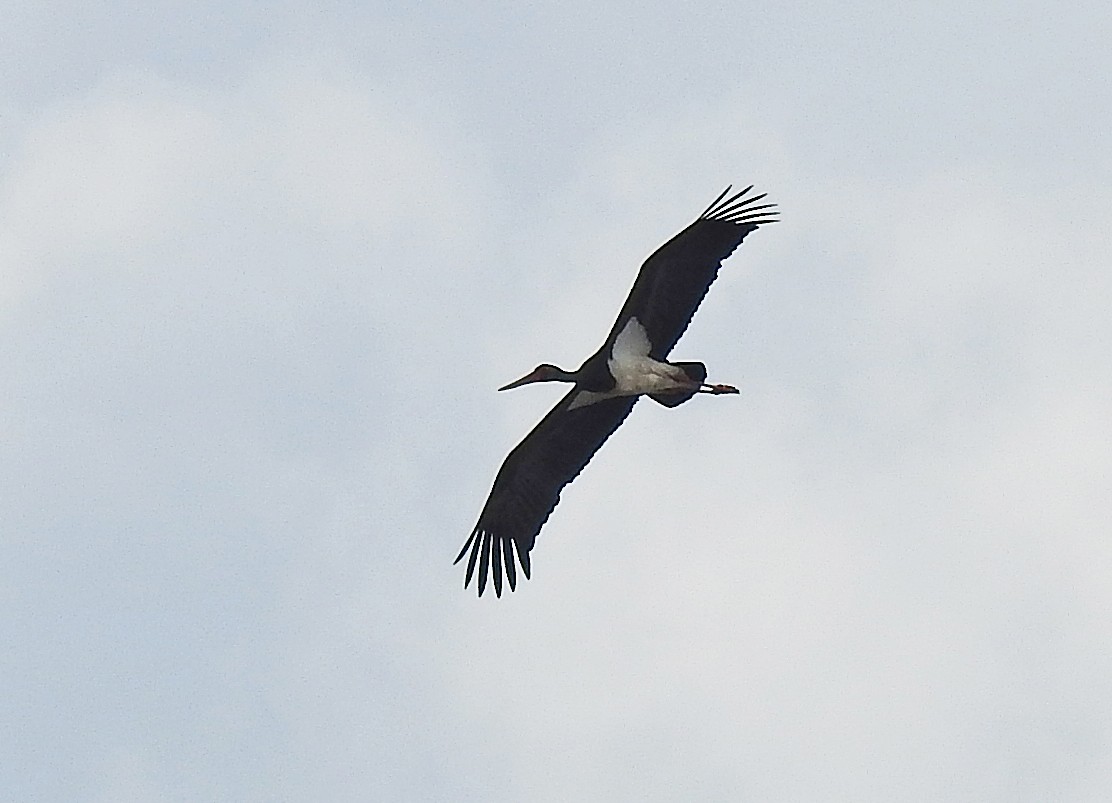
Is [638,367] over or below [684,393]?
over

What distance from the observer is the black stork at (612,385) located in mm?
18516

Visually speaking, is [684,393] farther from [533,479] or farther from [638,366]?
[533,479]

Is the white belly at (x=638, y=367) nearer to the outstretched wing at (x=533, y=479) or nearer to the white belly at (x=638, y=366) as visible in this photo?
the white belly at (x=638, y=366)

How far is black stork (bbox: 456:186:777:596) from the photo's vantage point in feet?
60.7

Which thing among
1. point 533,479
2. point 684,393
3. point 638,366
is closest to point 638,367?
point 638,366

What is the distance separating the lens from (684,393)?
18953mm

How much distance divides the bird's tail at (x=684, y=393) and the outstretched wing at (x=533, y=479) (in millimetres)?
563

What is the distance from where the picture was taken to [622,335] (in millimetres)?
18875

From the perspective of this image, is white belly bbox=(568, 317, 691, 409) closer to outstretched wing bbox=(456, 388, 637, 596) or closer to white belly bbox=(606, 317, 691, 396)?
white belly bbox=(606, 317, 691, 396)

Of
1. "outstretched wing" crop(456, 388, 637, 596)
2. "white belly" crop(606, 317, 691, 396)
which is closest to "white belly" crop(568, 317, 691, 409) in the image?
"white belly" crop(606, 317, 691, 396)

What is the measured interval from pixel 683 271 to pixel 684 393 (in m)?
0.99

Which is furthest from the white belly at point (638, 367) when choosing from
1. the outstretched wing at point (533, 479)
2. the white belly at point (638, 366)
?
the outstretched wing at point (533, 479)

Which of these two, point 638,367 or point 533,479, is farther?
point 533,479

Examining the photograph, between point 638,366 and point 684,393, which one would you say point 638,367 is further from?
point 684,393
